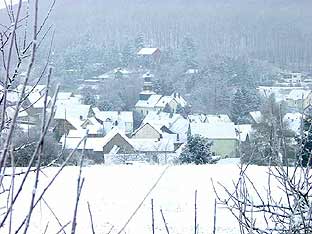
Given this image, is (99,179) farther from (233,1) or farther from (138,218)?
(233,1)

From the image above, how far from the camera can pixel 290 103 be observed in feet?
115

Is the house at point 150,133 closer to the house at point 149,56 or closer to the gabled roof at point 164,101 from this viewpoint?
the gabled roof at point 164,101

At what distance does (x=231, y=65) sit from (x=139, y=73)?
7.45 m

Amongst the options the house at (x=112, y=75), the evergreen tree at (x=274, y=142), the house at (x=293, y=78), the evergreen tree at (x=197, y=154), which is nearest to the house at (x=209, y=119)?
the house at (x=112, y=75)

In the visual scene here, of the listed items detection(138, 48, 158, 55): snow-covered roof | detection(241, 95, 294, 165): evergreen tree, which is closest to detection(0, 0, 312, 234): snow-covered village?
detection(241, 95, 294, 165): evergreen tree

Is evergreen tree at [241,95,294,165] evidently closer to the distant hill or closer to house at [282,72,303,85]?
house at [282,72,303,85]

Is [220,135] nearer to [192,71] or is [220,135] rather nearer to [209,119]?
[209,119]

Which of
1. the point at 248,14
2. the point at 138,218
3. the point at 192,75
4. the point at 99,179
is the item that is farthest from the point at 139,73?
the point at 138,218

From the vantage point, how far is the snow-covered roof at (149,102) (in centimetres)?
4022

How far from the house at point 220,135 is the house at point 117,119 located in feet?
19.4

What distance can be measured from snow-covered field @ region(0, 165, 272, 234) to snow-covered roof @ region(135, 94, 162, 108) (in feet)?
81.9

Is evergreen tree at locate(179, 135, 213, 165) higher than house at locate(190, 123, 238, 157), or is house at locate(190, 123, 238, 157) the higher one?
evergreen tree at locate(179, 135, 213, 165)

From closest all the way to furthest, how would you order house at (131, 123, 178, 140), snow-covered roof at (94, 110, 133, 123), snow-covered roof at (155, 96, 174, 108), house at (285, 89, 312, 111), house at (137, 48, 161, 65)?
house at (285, 89, 312, 111) < house at (131, 123, 178, 140) < snow-covered roof at (94, 110, 133, 123) < snow-covered roof at (155, 96, 174, 108) < house at (137, 48, 161, 65)

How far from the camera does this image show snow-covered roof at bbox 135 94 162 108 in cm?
4022
